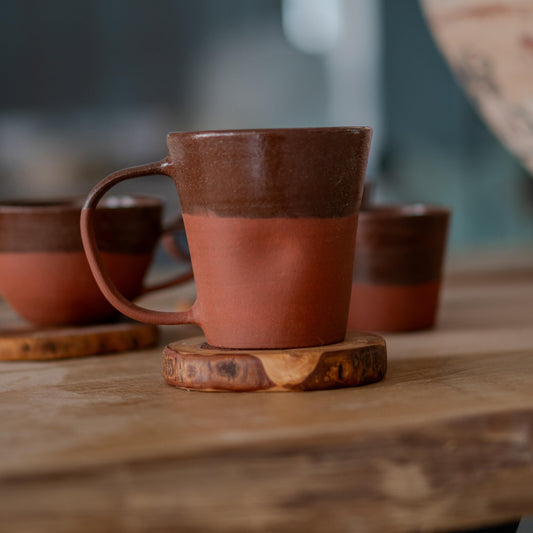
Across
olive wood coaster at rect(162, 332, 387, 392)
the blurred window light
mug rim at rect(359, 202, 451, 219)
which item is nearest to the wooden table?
olive wood coaster at rect(162, 332, 387, 392)

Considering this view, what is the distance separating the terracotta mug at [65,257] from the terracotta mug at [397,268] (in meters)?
0.19

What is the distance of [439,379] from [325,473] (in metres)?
0.15

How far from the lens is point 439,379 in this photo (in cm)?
49

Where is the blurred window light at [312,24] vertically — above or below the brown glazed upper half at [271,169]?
above

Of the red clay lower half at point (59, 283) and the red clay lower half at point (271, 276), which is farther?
the red clay lower half at point (59, 283)

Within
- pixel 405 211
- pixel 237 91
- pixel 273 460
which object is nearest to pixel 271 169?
pixel 273 460

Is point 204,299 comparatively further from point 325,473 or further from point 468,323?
point 468,323

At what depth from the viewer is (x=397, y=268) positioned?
0.67 m

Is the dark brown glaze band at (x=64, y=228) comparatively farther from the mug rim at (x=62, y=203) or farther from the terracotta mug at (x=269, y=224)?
the terracotta mug at (x=269, y=224)

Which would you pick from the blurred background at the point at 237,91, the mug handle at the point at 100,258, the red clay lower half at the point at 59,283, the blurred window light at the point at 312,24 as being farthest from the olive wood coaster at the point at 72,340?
the blurred window light at the point at 312,24

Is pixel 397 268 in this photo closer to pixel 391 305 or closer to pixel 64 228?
pixel 391 305

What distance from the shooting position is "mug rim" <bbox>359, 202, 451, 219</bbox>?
658 millimetres

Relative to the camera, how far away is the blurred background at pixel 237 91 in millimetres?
2623

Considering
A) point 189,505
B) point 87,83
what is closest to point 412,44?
point 87,83
